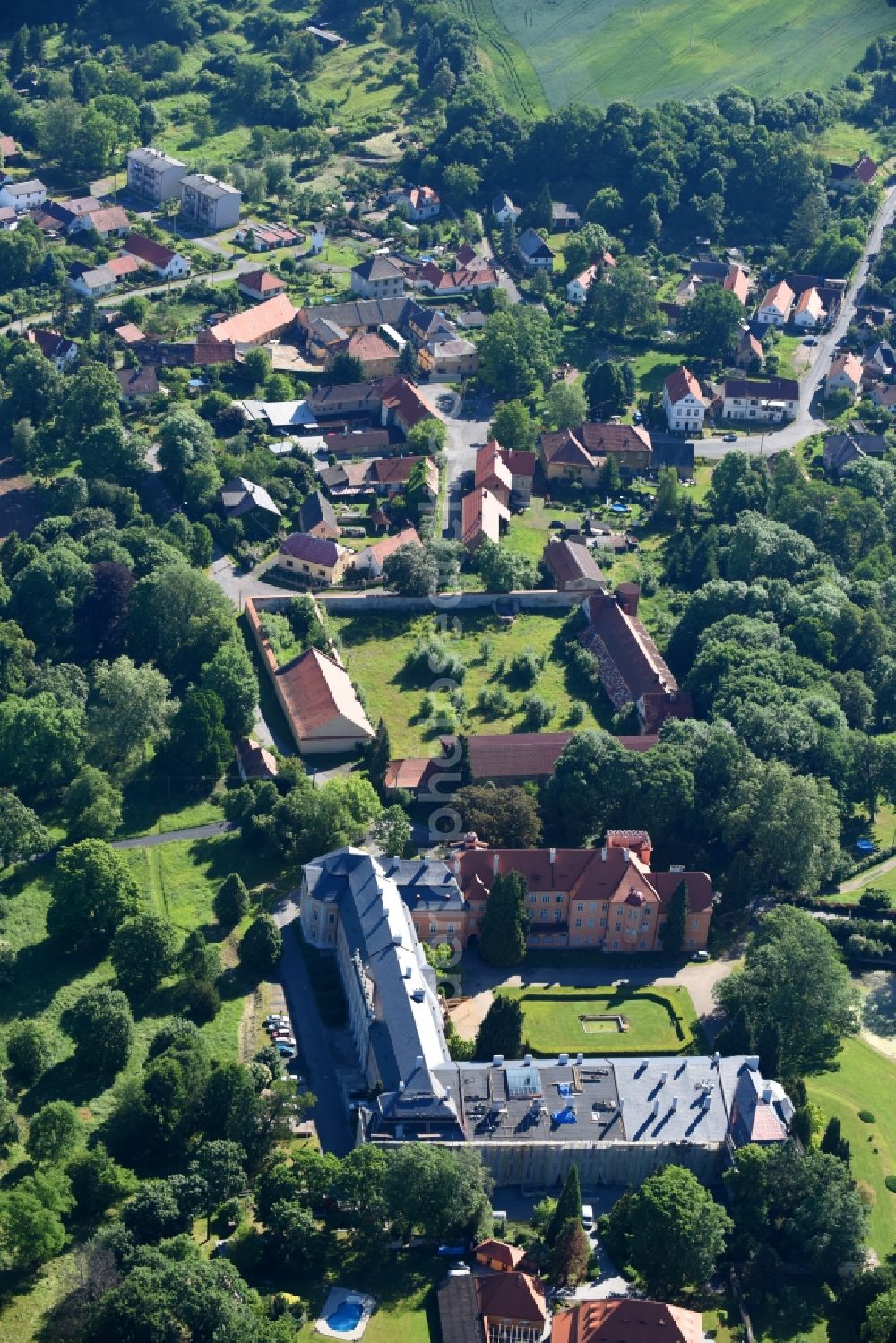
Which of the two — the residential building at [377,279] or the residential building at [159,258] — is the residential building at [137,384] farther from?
the residential building at [377,279]

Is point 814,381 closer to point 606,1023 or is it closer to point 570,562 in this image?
point 570,562

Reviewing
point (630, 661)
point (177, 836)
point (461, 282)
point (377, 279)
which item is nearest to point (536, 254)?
point (461, 282)

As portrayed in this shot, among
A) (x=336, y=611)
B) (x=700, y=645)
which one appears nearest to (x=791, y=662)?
(x=700, y=645)

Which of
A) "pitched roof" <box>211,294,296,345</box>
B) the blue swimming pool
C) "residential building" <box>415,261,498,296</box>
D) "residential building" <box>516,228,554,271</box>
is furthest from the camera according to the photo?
"residential building" <box>516,228,554,271</box>

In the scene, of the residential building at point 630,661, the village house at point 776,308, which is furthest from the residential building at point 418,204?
the residential building at point 630,661

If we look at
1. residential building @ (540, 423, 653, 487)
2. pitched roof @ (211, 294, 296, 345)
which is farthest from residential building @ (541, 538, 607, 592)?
pitched roof @ (211, 294, 296, 345)

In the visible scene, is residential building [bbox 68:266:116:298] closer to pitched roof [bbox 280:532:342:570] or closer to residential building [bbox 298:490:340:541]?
residential building [bbox 298:490:340:541]

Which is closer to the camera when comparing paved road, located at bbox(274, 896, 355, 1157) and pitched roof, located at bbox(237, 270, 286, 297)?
paved road, located at bbox(274, 896, 355, 1157)
